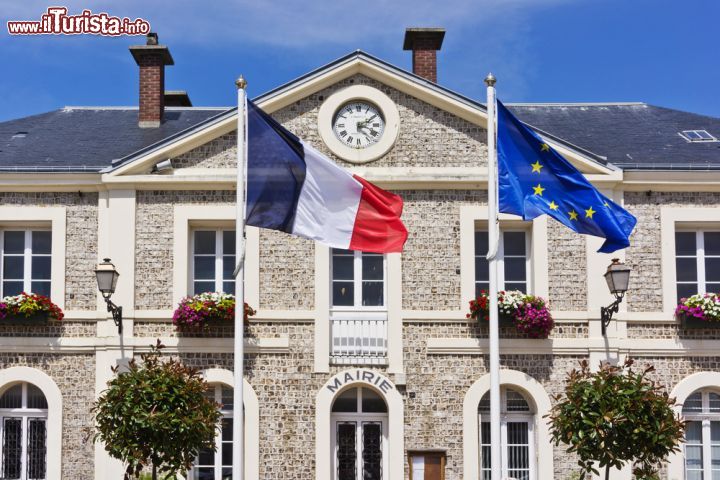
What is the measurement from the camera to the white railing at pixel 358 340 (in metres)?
17.0

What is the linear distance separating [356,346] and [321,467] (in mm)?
1897

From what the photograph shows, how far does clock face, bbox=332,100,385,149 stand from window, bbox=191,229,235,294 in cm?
234

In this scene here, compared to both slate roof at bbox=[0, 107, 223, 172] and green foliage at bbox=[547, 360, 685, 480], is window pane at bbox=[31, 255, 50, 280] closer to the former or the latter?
slate roof at bbox=[0, 107, 223, 172]

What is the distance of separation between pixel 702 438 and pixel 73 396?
31.8 ft

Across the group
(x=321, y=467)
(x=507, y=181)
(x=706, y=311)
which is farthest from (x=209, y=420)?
(x=706, y=311)

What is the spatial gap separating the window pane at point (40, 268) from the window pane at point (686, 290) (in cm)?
998

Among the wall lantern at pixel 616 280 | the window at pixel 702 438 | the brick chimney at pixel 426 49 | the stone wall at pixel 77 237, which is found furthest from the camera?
the brick chimney at pixel 426 49

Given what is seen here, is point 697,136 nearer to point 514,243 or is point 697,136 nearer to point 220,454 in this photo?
point 514,243

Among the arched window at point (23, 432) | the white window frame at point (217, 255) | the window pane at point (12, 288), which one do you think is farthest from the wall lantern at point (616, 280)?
the window pane at point (12, 288)

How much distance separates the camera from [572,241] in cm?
1741

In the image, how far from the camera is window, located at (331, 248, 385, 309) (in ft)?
57.1

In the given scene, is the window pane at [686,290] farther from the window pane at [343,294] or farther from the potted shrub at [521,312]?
the window pane at [343,294]

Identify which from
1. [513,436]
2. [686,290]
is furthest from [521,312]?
[686,290]

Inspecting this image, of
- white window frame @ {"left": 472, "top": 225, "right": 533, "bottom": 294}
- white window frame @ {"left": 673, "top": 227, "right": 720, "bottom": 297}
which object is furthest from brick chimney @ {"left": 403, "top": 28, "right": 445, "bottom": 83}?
white window frame @ {"left": 673, "top": 227, "right": 720, "bottom": 297}
